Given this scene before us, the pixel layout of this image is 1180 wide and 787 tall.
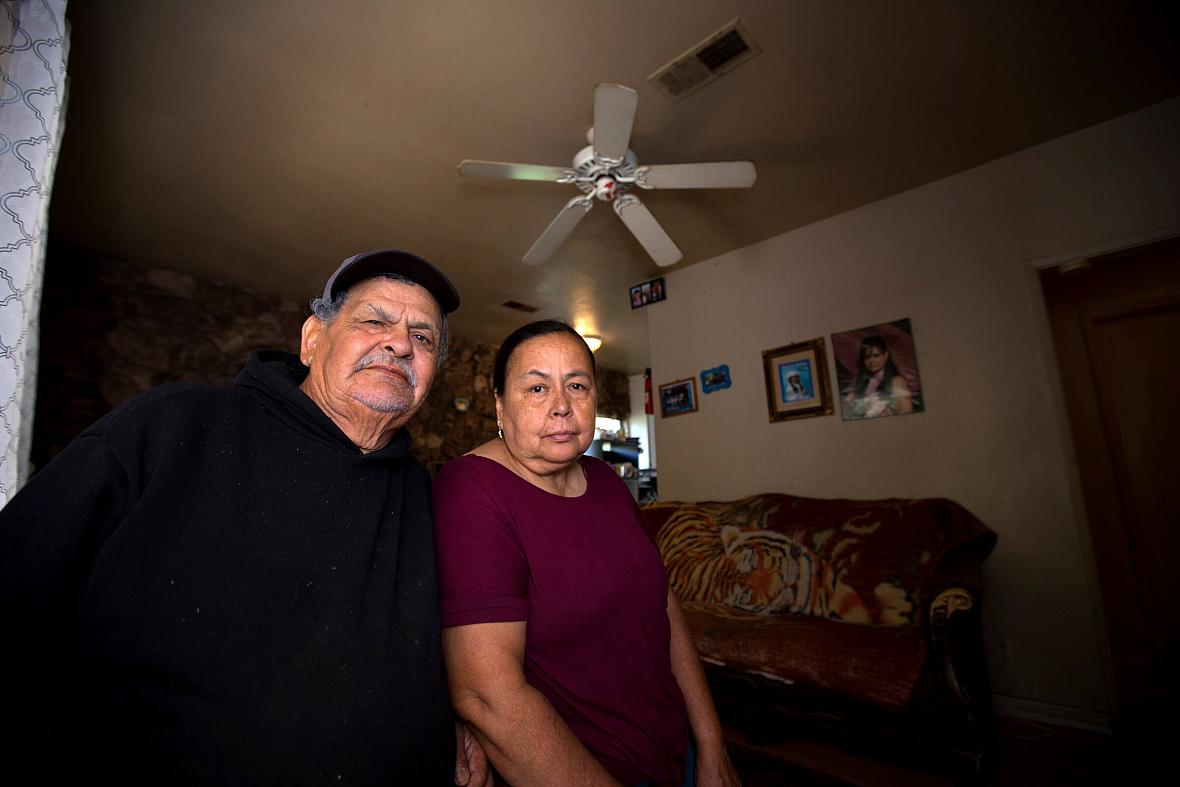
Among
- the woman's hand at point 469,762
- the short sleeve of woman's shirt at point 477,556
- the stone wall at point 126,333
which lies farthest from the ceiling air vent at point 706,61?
the stone wall at point 126,333

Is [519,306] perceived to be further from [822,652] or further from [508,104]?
[822,652]

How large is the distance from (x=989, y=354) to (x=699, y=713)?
9.00 ft

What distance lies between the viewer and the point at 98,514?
659mm

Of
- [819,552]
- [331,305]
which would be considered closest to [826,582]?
[819,552]

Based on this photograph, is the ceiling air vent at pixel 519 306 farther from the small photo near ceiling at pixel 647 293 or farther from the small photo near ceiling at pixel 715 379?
the small photo near ceiling at pixel 715 379

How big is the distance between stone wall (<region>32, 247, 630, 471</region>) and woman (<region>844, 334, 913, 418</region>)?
4.68 m

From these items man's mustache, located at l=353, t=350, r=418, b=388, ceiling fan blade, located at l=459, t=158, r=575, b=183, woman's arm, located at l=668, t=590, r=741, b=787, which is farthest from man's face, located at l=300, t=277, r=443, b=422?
ceiling fan blade, located at l=459, t=158, r=575, b=183

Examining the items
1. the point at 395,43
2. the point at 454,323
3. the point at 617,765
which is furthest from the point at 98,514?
the point at 454,323

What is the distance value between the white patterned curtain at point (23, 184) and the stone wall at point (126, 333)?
9.08ft

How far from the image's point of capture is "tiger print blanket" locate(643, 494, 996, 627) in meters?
2.32

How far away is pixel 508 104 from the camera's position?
7.85 feet

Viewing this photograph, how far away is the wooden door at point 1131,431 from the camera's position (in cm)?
301

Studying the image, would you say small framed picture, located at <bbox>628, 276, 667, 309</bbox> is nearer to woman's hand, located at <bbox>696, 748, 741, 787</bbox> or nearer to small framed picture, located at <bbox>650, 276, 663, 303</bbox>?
small framed picture, located at <bbox>650, 276, 663, 303</bbox>

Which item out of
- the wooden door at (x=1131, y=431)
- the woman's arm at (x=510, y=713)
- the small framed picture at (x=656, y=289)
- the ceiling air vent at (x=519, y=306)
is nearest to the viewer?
the woman's arm at (x=510, y=713)
